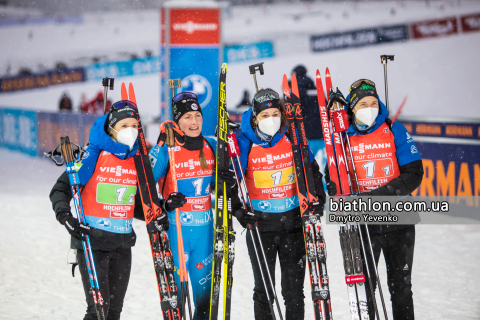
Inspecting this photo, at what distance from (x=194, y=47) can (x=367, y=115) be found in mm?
4063

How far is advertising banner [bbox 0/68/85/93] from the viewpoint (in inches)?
900

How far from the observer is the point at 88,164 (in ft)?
9.03

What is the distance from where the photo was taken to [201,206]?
117 inches

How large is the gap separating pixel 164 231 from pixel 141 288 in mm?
1902

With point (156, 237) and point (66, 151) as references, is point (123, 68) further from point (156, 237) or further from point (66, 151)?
point (156, 237)

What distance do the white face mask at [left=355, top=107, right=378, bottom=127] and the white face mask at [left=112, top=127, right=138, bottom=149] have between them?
1376 millimetres

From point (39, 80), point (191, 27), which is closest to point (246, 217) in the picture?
point (191, 27)

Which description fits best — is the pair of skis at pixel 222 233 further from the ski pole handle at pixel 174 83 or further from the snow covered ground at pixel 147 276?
the snow covered ground at pixel 147 276

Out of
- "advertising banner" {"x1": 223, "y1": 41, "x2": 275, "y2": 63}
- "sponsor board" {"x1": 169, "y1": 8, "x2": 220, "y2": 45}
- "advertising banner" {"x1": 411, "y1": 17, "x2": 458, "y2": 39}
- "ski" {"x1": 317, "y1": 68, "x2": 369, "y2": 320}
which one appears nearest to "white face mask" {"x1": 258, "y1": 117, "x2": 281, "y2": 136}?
"ski" {"x1": 317, "y1": 68, "x2": 369, "y2": 320}

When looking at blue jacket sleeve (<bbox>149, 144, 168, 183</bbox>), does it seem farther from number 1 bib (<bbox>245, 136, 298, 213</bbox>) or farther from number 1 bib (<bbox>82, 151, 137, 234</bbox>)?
number 1 bib (<bbox>245, 136, 298, 213</bbox>)

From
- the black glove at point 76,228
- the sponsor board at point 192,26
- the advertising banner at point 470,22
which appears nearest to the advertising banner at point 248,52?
the advertising banner at point 470,22

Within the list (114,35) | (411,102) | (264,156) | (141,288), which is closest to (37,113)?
(141,288)

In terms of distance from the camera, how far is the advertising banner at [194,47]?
6.46 metres

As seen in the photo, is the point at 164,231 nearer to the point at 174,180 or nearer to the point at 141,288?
the point at 174,180
